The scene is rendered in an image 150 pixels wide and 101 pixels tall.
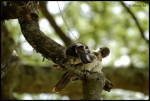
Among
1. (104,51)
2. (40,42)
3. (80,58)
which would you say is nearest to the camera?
(80,58)

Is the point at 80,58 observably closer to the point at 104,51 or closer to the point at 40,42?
the point at 40,42

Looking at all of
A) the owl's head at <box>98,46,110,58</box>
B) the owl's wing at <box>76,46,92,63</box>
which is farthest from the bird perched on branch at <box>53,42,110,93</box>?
the owl's head at <box>98,46,110,58</box>

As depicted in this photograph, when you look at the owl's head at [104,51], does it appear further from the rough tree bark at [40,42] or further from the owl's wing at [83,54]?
the owl's wing at [83,54]

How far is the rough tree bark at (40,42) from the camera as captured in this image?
1.75m

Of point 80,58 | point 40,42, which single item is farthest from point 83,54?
point 40,42

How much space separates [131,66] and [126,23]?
1.15 metres

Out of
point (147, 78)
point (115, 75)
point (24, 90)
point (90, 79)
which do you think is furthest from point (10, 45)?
point (90, 79)

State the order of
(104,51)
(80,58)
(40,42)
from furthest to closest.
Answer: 1. (104,51)
2. (40,42)
3. (80,58)

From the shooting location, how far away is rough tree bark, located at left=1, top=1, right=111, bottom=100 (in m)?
1.75

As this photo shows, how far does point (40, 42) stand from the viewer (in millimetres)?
2025

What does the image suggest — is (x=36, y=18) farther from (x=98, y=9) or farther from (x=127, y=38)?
(x=127, y=38)

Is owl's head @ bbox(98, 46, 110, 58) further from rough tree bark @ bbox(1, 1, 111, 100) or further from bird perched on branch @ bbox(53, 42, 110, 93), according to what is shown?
rough tree bark @ bbox(1, 1, 111, 100)

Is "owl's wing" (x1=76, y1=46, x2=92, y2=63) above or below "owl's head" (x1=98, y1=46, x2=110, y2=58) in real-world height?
below

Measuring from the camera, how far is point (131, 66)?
17.8ft
